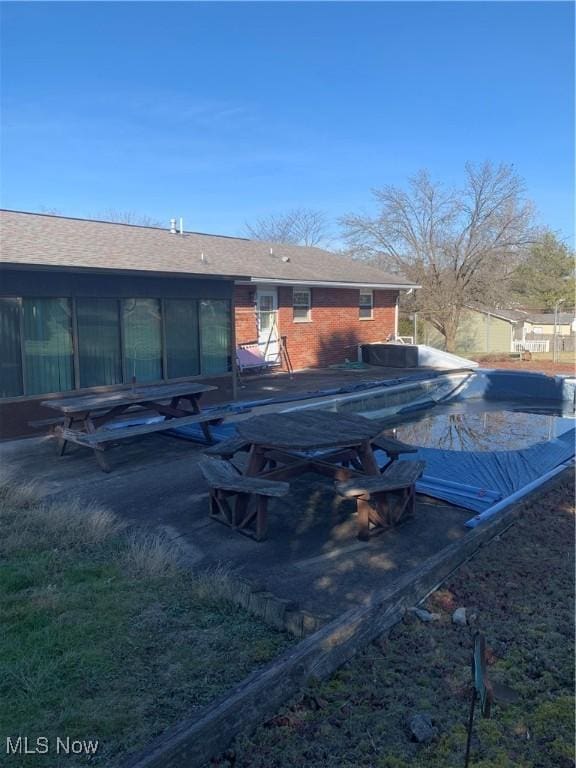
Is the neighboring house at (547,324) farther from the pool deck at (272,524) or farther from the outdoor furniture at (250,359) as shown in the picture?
the pool deck at (272,524)

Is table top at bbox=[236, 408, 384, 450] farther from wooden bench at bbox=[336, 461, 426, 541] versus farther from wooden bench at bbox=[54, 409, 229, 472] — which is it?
wooden bench at bbox=[54, 409, 229, 472]

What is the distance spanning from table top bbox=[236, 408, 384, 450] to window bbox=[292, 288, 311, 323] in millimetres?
10661

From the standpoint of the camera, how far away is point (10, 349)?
8383mm

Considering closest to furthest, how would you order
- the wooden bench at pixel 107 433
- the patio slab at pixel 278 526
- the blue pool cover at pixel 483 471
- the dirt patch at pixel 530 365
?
the patio slab at pixel 278 526 < the blue pool cover at pixel 483 471 < the wooden bench at pixel 107 433 < the dirt patch at pixel 530 365

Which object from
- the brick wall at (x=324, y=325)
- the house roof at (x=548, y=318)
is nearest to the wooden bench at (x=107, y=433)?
the brick wall at (x=324, y=325)

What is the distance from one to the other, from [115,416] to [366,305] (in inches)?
495

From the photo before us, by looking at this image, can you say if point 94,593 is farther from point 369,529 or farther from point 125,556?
point 369,529

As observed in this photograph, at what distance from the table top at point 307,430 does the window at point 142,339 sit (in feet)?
13.6

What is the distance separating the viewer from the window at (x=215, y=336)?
11.1 m

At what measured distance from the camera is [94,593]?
12.3 ft

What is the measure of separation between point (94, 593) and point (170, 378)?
7.02 m

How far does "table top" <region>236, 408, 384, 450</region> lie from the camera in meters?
5.35

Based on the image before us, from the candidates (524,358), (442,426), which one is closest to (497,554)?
(442,426)

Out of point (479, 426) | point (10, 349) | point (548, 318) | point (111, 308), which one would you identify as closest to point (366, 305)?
point (479, 426)
